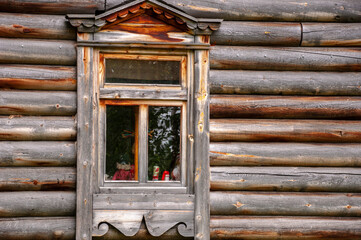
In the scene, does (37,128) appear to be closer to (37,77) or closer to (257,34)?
(37,77)

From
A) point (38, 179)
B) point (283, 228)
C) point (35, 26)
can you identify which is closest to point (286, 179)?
point (283, 228)

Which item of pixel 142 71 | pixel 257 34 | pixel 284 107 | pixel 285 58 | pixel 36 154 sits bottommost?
pixel 36 154

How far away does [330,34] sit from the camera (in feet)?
14.4

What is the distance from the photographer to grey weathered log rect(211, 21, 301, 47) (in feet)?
14.1

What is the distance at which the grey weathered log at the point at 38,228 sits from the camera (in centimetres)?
402

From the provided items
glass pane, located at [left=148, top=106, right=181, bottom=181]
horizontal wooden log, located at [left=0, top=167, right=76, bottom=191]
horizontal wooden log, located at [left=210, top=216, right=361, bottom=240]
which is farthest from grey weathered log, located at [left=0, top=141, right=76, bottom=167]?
horizontal wooden log, located at [left=210, top=216, right=361, bottom=240]

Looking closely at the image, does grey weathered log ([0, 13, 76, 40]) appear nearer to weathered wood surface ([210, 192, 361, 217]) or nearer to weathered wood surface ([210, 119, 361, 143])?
weathered wood surface ([210, 119, 361, 143])

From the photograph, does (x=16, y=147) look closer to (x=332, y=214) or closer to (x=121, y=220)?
(x=121, y=220)

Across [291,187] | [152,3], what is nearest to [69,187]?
[152,3]

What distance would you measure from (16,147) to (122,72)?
148cm

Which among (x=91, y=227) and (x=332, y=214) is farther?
(x=332, y=214)

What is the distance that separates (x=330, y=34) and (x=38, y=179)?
386 centimetres

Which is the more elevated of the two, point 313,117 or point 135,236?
point 313,117

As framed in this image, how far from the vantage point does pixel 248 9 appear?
14.2 feet
